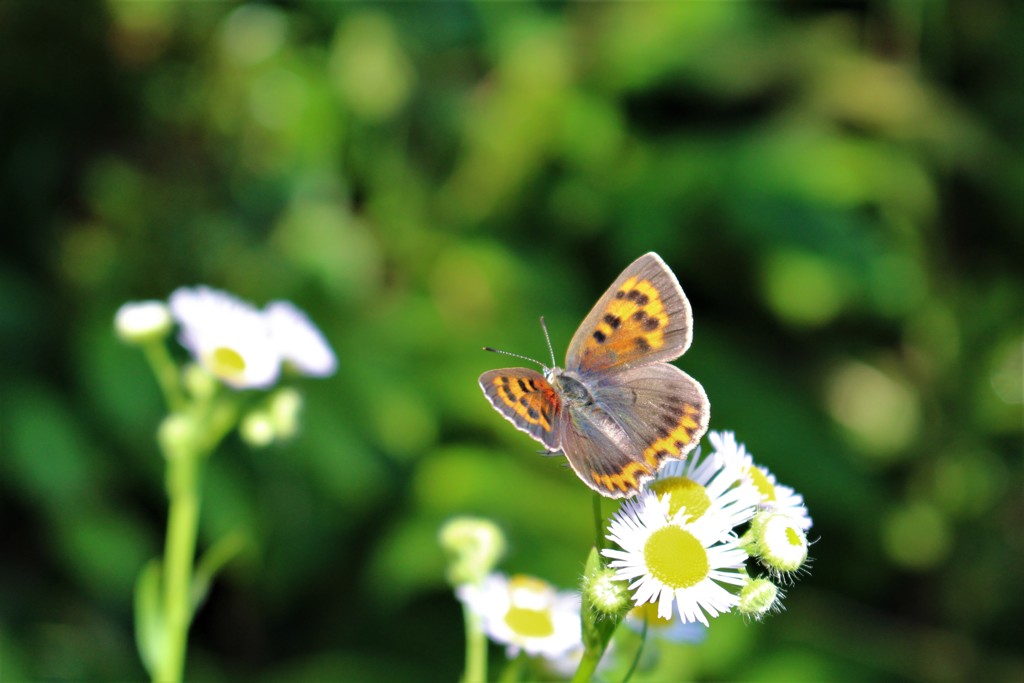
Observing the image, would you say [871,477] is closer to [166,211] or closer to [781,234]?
[781,234]

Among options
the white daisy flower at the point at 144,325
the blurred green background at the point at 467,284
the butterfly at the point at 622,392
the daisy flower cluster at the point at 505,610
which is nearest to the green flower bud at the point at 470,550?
the daisy flower cluster at the point at 505,610

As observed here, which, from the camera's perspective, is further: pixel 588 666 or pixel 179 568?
pixel 179 568

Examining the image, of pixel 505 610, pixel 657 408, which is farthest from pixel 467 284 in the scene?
pixel 657 408

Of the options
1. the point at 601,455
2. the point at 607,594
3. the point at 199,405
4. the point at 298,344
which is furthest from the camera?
the point at 298,344

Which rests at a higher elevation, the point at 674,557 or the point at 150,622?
the point at 674,557

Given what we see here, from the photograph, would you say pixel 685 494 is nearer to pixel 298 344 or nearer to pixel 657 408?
pixel 657 408

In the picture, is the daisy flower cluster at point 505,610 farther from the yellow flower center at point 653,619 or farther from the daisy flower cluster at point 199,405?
the daisy flower cluster at point 199,405
